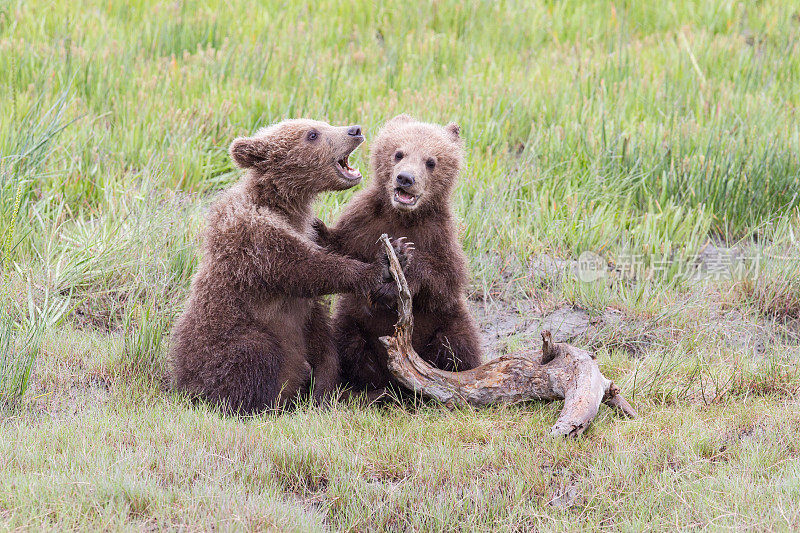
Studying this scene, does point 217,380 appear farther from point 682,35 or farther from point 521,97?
point 682,35

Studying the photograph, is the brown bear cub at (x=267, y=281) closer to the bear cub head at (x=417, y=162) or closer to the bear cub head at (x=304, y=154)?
the bear cub head at (x=304, y=154)

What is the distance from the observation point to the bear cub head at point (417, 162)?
15.9 feet

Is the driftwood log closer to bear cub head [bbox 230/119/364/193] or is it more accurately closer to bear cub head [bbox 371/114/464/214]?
bear cub head [bbox 371/114/464/214]

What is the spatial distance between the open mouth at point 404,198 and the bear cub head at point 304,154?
0.96 feet

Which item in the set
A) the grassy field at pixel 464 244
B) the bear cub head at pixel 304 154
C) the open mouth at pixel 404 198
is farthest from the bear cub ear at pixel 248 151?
the grassy field at pixel 464 244

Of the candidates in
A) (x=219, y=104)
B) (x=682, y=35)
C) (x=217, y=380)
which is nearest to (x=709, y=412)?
(x=217, y=380)

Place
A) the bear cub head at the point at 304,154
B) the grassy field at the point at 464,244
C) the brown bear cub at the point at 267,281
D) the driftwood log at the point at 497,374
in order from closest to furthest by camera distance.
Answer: the grassy field at the point at 464,244, the driftwood log at the point at 497,374, the brown bear cub at the point at 267,281, the bear cub head at the point at 304,154

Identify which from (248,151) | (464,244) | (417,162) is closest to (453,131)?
(417,162)

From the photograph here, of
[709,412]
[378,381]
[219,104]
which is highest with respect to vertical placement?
[219,104]

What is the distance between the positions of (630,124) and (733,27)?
9.64ft

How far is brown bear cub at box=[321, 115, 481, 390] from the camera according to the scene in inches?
195

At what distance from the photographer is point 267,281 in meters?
4.66

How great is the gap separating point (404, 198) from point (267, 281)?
83 centimetres

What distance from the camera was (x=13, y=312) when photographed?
5.32 m
